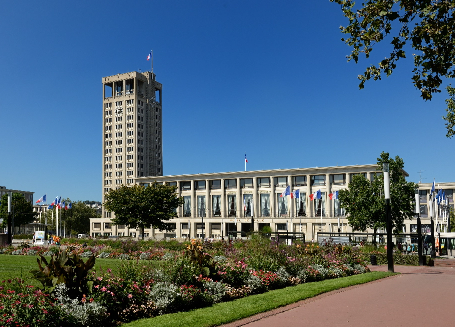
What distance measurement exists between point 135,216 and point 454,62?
63.1m

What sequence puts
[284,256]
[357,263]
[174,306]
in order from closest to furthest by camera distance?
[174,306] < [284,256] < [357,263]


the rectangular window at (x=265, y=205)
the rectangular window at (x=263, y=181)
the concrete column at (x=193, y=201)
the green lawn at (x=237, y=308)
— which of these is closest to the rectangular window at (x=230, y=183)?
the rectangular window at (x=263, y=181)

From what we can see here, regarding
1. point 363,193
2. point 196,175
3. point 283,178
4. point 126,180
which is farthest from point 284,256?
point 126,180

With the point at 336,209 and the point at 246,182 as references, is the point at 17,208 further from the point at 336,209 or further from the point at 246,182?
the point at 336,209

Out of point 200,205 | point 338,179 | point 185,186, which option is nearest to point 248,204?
point 200,205

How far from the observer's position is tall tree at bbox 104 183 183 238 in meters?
67.7

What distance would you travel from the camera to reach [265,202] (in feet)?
310

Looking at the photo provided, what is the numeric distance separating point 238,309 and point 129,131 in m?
121

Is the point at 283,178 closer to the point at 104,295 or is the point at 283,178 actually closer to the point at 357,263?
the point at 357,263

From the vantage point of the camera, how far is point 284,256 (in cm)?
1655

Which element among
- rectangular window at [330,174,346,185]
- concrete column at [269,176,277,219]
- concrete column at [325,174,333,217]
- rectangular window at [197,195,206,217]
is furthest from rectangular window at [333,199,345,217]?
rectangular window at [197,195,206,217]

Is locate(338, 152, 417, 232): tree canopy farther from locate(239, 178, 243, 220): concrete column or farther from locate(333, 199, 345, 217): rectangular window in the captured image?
locate(239, 178, 243, 220): concrete column

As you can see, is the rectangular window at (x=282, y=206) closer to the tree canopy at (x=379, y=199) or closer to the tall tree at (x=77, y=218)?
the tree canopy at (x=379, y=199)

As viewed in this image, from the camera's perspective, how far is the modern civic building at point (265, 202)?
86.4 meters
